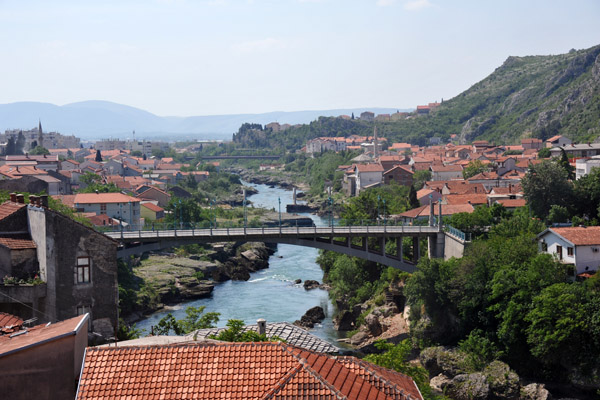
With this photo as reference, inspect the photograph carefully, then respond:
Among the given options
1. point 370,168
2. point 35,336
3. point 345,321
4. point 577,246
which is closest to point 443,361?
point 577,246

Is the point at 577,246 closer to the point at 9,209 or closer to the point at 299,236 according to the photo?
the point at 299,236

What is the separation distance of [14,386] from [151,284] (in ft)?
130

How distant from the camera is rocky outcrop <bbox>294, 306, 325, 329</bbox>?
4541 cm

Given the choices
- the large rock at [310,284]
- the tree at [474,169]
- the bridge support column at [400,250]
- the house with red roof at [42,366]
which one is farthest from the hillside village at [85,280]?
the tree at [474,169]

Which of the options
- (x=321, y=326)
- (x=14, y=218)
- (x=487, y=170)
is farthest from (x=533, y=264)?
(x=487, y=170)

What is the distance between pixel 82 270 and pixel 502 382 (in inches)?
709

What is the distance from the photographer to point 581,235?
37781 mm

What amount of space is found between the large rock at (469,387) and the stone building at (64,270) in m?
14.8

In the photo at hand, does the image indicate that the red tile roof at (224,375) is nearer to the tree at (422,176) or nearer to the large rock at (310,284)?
the large rock at (310,284)

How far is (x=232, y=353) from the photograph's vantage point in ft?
50.1

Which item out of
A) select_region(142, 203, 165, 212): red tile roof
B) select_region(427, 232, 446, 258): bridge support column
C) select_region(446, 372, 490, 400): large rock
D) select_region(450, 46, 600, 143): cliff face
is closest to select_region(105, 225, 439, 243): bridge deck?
select_region(427, 232, 446, 258): bridge support column

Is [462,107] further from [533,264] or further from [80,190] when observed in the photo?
[533,264]

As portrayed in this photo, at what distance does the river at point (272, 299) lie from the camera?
46344 millimetres

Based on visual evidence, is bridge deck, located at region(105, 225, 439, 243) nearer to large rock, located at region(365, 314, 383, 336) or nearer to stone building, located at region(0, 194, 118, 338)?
large rock, located at region(365, 314, 383, 336)
